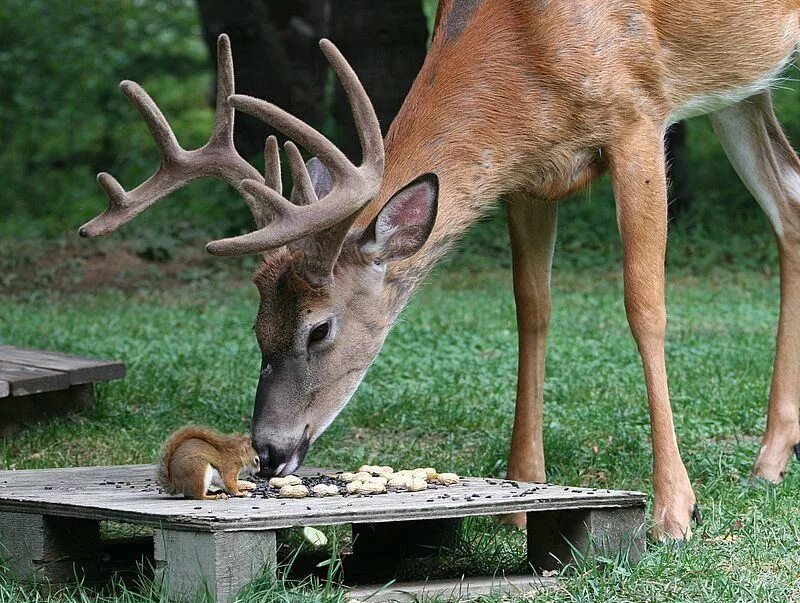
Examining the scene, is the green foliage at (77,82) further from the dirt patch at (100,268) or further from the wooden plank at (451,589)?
the wooden plank at (451,589)

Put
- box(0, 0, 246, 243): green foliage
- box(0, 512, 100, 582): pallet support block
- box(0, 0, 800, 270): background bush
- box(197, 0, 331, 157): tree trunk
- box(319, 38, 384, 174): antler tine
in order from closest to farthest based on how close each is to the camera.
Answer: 1. box(0, 512, 100, 582): pallet support block
2. box(319, 38, 384, 174): antler tine
3. box(0, 0, 800, 270): background bush
4. box(197, 0, 331, 157): tree trunk
5. box(0, 0, 246, 243): green foliage

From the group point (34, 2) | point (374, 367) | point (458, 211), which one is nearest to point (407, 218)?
point (458, 211)

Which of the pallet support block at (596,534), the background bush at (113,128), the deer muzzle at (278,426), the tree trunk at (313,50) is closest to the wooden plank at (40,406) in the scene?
the deer muzzle at (278,426)

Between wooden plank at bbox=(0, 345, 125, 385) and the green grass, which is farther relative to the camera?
wooden plank at bbox=(0, 345, 125, 385)

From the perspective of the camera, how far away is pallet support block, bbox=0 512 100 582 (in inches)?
164

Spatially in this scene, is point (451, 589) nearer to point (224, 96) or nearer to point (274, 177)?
point (274, 177)

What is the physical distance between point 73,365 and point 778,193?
346cm

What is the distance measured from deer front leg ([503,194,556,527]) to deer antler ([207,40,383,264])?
1.15 metres

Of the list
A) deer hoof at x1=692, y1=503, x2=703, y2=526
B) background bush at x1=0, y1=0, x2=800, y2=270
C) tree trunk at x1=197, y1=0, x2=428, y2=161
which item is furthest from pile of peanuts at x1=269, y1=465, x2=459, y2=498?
background bush at x1=0, y1=0, x2=800, y2=270

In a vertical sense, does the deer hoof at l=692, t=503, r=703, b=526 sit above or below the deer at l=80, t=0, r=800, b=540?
below

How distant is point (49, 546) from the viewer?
4184mm

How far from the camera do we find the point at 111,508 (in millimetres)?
3887

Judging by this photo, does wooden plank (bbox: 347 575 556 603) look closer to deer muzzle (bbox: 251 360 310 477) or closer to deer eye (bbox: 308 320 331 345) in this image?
deer muzzle (bbox: 251 360 310 477)

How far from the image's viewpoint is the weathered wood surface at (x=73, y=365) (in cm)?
669
